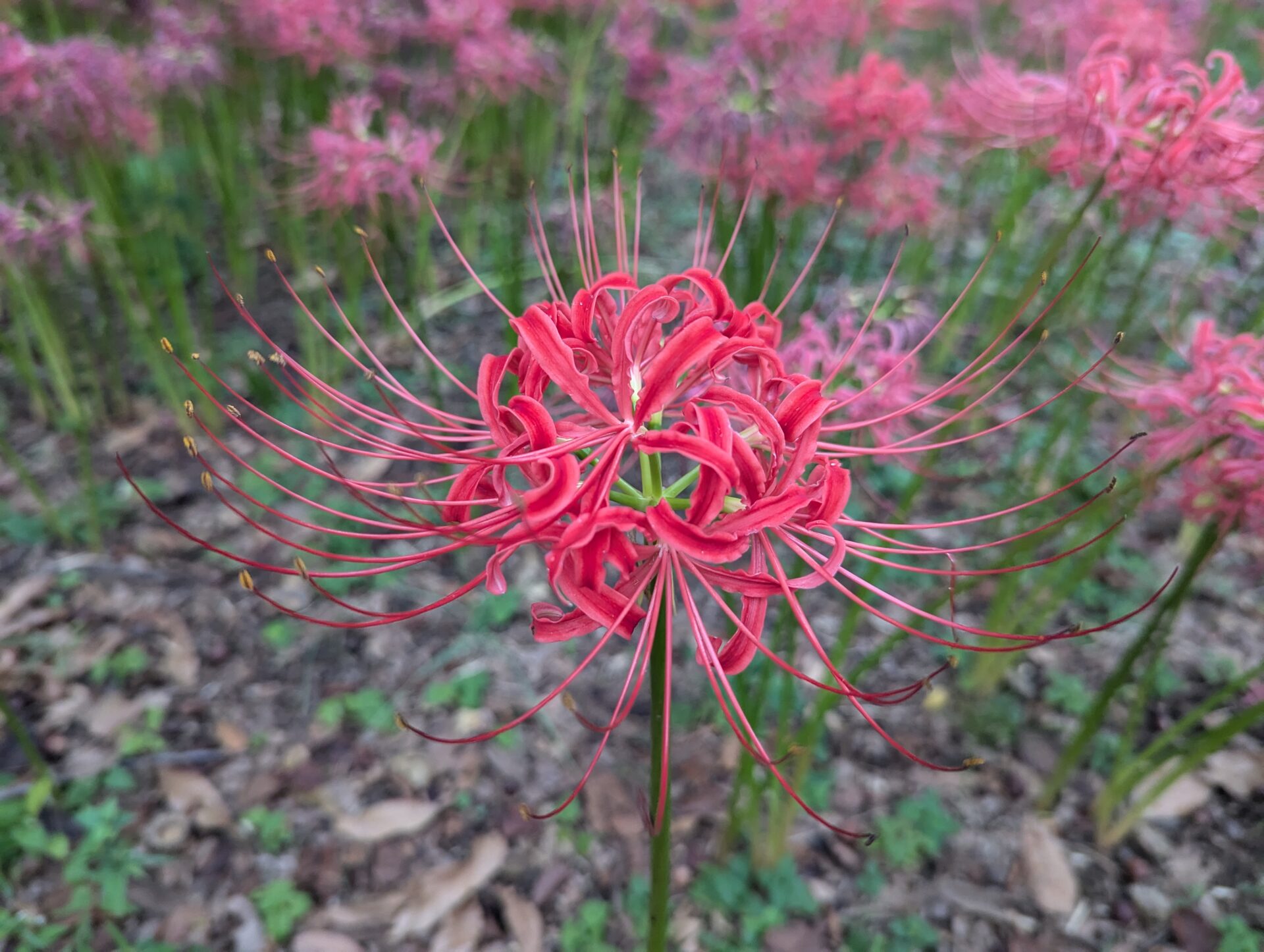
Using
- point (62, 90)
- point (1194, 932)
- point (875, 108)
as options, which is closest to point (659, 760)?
point (1194, 932)

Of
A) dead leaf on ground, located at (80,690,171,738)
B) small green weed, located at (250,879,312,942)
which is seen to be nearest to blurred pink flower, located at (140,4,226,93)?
dead leaf on ground, located at (80,690,171,738)

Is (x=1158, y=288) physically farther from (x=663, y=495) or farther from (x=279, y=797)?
(x=279, y=797)

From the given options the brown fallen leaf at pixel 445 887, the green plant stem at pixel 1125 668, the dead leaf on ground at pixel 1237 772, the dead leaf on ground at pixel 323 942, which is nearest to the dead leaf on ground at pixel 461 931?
the brown fallen leaf at pixel 445 887

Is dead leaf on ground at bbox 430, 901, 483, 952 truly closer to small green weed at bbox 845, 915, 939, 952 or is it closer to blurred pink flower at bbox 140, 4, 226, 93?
small green weed at bbox 845, 915, 939, 952

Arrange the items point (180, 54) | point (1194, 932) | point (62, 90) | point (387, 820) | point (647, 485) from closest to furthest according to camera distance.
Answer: point (647, 485)
point (1194, 932)
point (387, 820)
point (62, 90)
point (180, 54)

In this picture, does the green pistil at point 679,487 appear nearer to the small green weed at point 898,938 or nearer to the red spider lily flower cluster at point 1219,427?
the red spider lily flower cluster at point 1219,427

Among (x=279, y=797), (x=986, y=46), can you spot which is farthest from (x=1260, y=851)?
(x=986, y=46)

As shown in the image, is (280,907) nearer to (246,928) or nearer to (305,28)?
(246,928)
